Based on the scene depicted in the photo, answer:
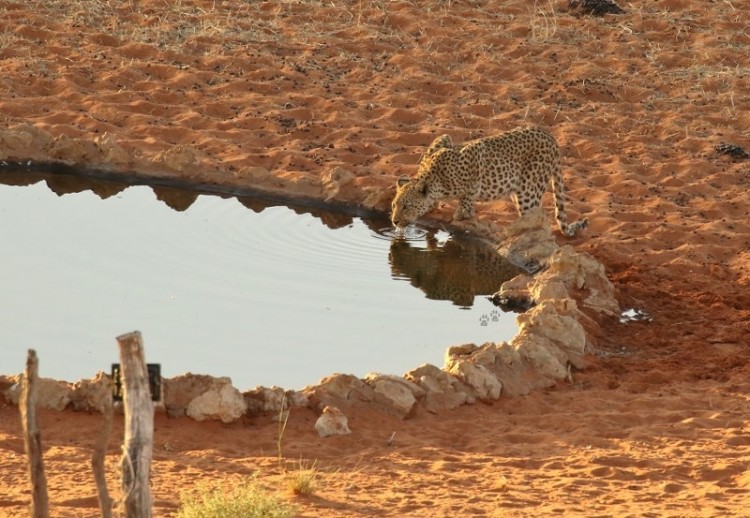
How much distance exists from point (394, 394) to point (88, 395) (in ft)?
6.30

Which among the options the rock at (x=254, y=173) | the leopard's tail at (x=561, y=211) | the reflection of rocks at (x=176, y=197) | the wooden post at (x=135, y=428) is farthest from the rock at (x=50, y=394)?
the leopard's tail at (x=561, y=211)

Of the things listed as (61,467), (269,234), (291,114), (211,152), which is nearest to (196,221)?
(269,234)

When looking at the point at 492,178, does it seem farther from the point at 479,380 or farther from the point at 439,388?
the point at 439,388

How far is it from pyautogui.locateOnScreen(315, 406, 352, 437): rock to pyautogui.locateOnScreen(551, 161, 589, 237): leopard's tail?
501 cm

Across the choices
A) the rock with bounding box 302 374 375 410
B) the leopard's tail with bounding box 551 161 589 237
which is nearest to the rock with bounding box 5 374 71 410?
the rock with bounding box 302 374 375 410

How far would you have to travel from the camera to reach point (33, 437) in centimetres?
664

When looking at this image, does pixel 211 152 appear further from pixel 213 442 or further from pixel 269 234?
pixel 213 442

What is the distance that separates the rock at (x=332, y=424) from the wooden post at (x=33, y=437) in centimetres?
273

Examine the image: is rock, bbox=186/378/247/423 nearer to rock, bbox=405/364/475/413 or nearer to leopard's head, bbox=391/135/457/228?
rock, bbox=405/364/475/413

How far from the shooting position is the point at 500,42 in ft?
61.6

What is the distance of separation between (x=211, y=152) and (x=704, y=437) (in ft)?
24.5

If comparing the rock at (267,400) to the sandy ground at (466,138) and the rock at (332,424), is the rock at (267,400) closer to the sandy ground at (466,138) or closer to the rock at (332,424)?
the sandy ground at (466,138)

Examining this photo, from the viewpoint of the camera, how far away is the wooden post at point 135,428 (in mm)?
6484

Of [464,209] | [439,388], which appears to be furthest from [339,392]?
[464,209]
